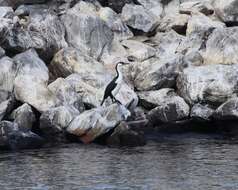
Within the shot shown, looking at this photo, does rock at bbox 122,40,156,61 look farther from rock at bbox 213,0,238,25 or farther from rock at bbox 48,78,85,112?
rock at bbox 48,78,85,112

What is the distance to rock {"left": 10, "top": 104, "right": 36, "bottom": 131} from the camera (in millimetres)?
31578

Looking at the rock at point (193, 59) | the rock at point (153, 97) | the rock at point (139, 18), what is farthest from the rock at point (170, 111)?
the rock at point (139, 18)

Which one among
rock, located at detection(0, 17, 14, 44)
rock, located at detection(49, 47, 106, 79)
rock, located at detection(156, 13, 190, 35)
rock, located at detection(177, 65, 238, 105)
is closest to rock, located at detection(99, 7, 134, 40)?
rock, located at detection(156, 13, 190, 35)

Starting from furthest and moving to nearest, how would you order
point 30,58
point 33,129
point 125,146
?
point 30,58 → point 33,129 → point 125,146

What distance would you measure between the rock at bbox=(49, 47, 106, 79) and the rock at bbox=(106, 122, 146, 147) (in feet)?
22.3

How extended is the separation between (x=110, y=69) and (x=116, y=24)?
450 cm

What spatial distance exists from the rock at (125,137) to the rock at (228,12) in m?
14.8

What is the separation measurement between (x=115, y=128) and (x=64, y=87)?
15.7 ft

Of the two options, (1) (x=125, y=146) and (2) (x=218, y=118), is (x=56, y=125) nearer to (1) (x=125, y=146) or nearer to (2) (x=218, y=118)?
(1) (x=125, y=146)

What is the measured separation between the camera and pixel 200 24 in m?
41.4

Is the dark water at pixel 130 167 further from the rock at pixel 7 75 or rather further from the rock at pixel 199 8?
the rock at pixel 199 8

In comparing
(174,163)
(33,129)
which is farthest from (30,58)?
(174,163)

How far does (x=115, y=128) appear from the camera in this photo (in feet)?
100

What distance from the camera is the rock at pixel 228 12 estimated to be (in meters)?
42.4
